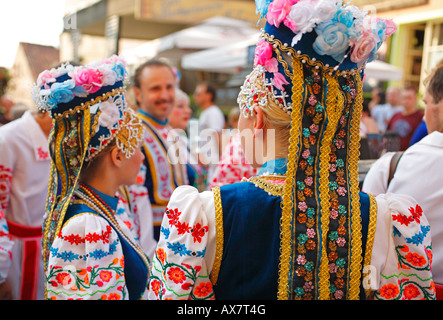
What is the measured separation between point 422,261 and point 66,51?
19.8 m

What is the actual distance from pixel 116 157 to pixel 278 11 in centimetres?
104

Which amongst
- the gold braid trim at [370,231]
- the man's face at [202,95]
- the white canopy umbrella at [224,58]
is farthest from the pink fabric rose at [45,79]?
the white canopy umbrella at [224,58]

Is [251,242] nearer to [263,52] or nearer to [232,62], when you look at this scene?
[263,52]

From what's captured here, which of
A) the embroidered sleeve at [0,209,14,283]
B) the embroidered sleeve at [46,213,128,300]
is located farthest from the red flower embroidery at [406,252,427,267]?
the embroidered sleeve at [0,209,14,283]

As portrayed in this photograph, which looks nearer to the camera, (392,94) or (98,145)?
(98,145)

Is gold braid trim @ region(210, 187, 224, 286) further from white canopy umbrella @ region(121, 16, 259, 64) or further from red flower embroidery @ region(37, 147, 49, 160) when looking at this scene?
white canopy umbrella @ region(121, 16, 259, 64)

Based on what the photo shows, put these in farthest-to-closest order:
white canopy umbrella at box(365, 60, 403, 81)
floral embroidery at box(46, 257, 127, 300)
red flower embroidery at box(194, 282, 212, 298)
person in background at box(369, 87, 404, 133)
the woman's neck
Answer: white canopy umbrella at box(365, 60, 403, 81)
person in background at box(369, 87, 404, 133)
the woman's neck
floral embroidery at box(46, 257, 127, 300)
red flower embroidery at box(194, 282, 212, 298)

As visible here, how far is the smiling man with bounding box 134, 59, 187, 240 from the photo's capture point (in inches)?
122

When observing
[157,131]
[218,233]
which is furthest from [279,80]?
[157,131]

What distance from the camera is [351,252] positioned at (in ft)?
4.17

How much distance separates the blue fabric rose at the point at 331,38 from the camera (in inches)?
46.0

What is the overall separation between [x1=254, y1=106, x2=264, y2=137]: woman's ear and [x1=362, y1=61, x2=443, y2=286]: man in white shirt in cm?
84
